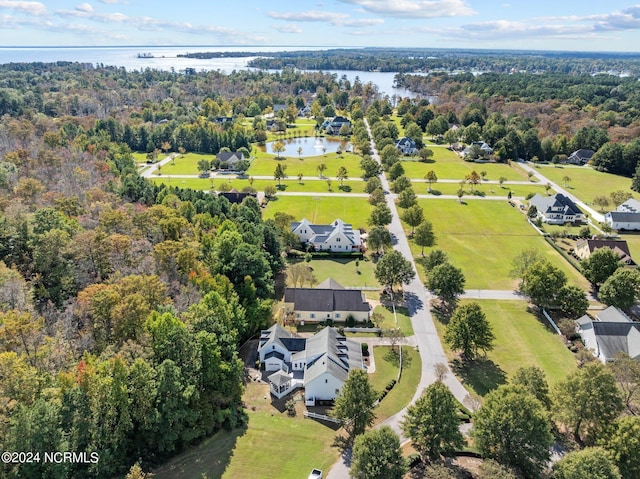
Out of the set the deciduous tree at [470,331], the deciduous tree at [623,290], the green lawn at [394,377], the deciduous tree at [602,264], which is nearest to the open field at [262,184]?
the deciduous tree at [602,264]

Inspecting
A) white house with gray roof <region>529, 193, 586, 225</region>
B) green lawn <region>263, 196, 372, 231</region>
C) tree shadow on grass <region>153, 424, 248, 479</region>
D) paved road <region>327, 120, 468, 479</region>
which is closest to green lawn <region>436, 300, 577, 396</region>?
paved road <region>327, 120, 468, 479</region>

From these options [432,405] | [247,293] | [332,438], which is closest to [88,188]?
[247,293]

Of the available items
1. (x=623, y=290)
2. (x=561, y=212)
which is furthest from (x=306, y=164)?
(x=623, y=290)

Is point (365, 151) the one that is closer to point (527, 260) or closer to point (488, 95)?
point (527, 260)

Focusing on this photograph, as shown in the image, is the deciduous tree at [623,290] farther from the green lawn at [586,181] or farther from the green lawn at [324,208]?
the green lawn at [586,181]

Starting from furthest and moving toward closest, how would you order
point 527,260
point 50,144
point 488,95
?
point 488,95
point 50,144
point 527,260
